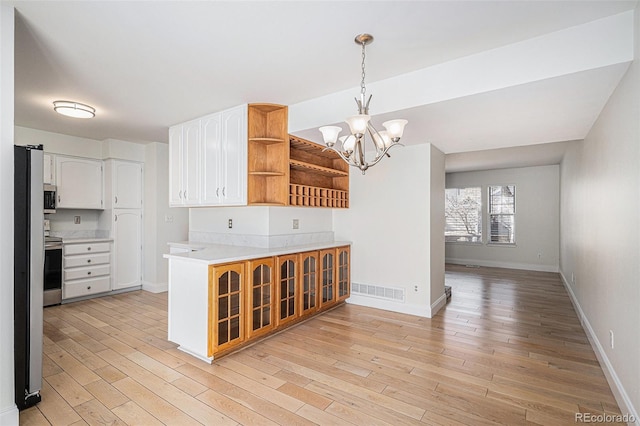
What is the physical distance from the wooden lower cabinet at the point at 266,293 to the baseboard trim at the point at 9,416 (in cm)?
124

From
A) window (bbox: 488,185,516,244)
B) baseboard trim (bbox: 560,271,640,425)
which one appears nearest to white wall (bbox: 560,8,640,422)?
baseboard trim (bbox: 560,271,640,425)

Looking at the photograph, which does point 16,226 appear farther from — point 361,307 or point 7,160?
point 361,307

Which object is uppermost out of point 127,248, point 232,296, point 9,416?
point 127,248

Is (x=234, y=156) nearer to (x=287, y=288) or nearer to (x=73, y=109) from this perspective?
(x=287, y=288)

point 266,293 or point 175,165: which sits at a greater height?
point 175,165

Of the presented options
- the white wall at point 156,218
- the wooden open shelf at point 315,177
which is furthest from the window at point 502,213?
the white wall at point 156,218

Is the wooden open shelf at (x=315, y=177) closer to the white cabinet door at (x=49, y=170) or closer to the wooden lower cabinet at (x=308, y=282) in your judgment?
the wooden lower cabinet at (x=308, y=282)

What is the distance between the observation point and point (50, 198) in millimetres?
4594

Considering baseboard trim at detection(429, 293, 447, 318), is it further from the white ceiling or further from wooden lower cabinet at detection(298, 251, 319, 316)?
the white ceiling

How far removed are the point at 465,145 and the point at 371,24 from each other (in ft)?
8.62

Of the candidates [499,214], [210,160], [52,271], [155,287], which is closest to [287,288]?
[210,160]

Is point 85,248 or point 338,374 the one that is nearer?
point 338,374

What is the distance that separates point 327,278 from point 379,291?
788mm

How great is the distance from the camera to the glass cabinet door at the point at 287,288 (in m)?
3.56
